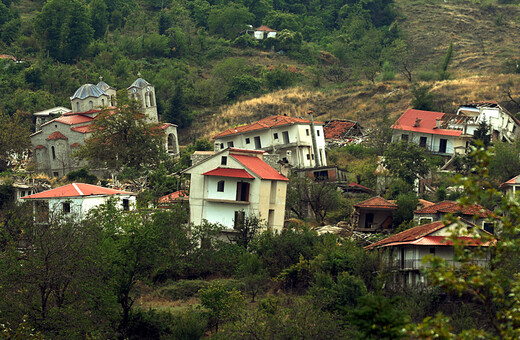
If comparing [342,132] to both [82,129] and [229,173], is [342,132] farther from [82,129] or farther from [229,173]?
[229,173]

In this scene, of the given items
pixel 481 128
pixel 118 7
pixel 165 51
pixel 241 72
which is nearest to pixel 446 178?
pixel 481 128

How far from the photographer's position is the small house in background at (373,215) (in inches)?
1794

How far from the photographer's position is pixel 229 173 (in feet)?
148

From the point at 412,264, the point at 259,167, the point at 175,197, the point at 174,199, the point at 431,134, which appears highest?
the point at 431,134

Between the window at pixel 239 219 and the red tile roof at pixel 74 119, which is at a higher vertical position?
the red tile roof at pixel 74 119

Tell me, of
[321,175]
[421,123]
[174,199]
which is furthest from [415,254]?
[421,123]

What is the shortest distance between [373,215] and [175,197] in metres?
12.1

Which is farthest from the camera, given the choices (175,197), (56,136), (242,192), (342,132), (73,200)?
(342,132)

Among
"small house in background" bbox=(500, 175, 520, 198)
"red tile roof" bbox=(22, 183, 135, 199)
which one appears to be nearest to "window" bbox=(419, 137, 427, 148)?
"small house in background" bbox=(500, 175, 520, 198)

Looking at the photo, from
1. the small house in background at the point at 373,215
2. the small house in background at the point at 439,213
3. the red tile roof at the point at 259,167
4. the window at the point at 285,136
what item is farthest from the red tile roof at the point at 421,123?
the small house in background at the point at 439,213

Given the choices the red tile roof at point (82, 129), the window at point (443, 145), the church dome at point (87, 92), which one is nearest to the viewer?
the window at point (443, 145)

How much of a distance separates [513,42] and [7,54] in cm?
6473

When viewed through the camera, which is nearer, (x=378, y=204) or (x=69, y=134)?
(x=378, y=204)

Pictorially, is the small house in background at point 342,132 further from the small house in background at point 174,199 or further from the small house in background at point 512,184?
the small house in background at point 512,184
